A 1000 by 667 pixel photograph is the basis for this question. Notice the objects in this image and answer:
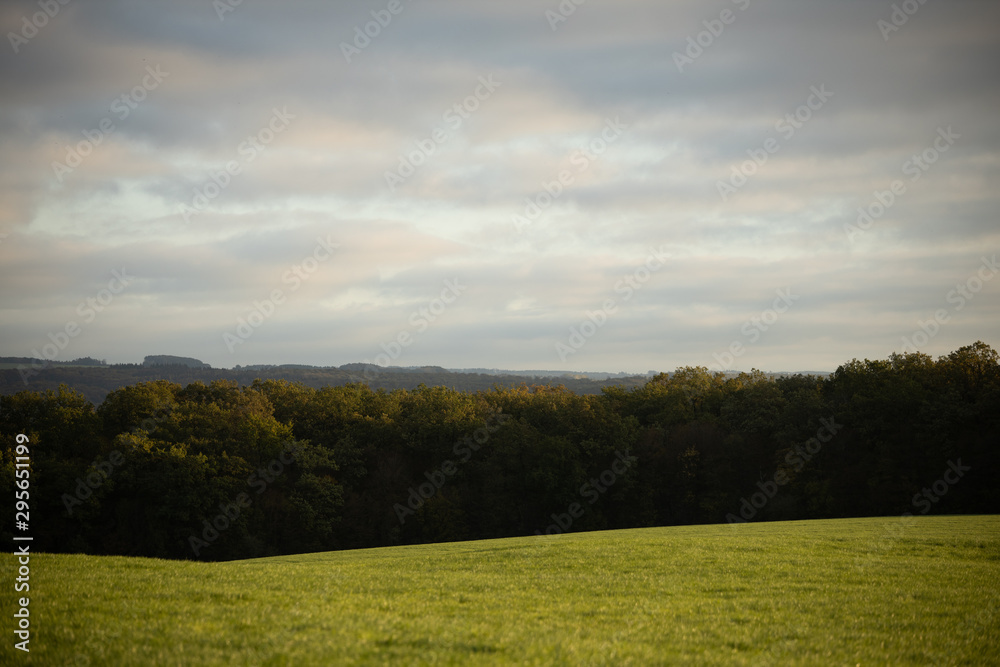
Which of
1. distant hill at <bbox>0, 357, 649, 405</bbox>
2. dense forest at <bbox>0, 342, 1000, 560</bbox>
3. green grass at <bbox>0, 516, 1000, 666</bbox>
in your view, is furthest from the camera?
distant hill at <bbox>0, 357, 649, 405</bbox>

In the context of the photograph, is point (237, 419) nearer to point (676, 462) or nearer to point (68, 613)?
point (676, 462)

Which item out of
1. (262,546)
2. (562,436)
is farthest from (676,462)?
(262,546)

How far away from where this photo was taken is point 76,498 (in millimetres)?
51406

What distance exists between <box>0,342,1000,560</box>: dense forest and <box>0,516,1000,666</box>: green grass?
132 ft

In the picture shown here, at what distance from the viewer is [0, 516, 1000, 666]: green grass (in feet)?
31.9

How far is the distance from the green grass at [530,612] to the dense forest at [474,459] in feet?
132

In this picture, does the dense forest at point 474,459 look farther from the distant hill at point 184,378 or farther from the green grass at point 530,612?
the green grass at point 530,612

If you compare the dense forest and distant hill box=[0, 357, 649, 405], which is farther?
distant hill box=[0, 357, 649, 405]

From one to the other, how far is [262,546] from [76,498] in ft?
51.1

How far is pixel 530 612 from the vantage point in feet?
42.8

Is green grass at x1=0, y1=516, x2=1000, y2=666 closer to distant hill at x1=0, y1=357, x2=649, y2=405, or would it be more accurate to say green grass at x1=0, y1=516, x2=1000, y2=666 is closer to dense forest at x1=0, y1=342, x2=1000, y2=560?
dense forest at x1=0, y1=342, x2=1000, y2=560

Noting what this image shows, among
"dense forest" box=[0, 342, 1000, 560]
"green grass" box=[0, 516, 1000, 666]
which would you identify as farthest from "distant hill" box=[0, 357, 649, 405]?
"green grass" box=[0, 516, 1000, 666]

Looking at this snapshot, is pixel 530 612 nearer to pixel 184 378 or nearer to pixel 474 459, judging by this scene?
pixel 474 459

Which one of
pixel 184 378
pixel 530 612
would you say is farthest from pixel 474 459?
pixel 184 378
